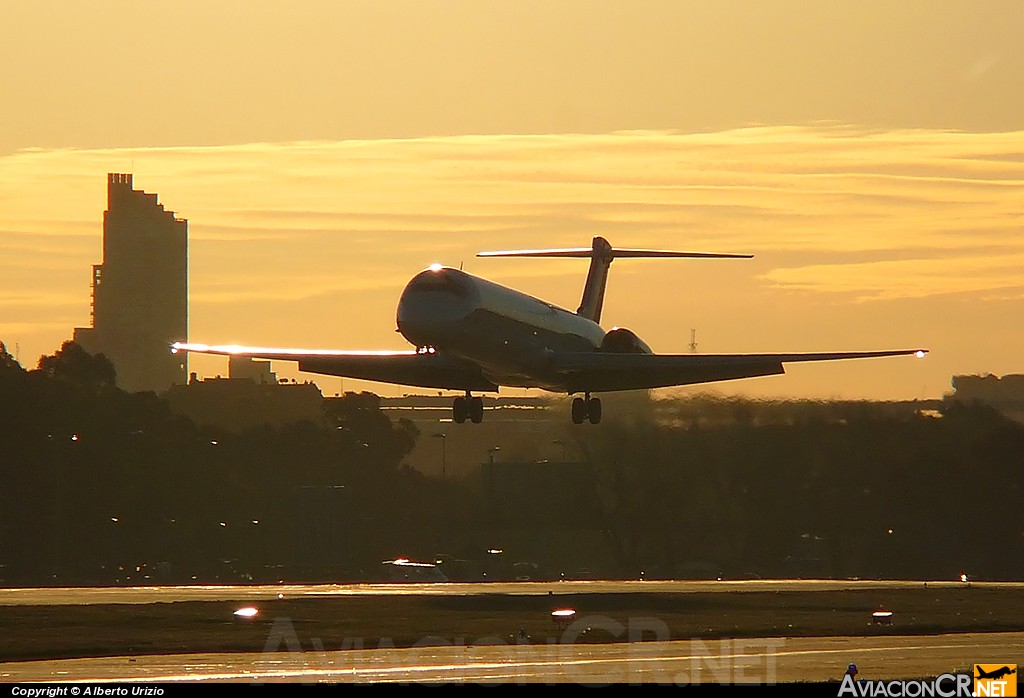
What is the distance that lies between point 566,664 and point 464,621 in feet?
59.5

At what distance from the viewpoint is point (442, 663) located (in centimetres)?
6084

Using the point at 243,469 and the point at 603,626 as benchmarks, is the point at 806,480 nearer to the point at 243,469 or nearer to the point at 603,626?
the point at 243,469

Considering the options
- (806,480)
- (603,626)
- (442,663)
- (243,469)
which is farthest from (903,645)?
(243,469)

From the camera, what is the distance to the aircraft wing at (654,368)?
72688 mm

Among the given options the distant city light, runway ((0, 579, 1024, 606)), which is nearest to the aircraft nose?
the distant city light

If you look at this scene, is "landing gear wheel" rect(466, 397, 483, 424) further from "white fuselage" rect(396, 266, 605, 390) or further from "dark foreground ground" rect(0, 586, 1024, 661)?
"dark foreground ground" rect(0, 586, 1024, 661)

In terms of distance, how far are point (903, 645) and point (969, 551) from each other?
6751 centimetres

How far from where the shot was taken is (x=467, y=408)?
74250 millimetres

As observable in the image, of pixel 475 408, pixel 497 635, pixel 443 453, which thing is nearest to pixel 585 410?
pixel 475 408

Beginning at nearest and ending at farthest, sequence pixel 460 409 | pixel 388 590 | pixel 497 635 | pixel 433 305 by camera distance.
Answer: pixel 433 305, pixel 497 635, pixel 460 409, pixel 388 590

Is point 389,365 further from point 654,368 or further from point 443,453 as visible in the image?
point 443,453

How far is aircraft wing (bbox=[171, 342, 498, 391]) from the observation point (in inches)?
2783

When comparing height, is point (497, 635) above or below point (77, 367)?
below

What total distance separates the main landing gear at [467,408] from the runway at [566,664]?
32.4ft
